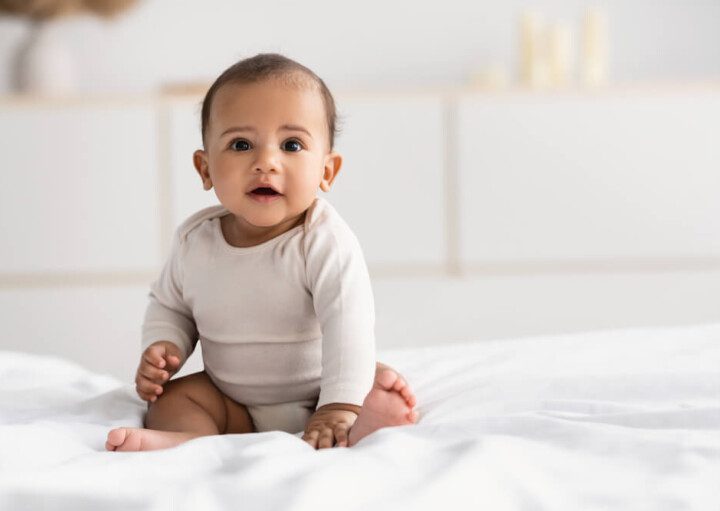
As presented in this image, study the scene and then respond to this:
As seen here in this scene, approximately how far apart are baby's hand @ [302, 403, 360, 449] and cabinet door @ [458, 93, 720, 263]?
2068mm

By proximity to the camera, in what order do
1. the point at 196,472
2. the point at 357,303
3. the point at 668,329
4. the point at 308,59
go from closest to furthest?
the point at 196,472 < the point at 357,303 < the point at 668,329 < the point at 308,59

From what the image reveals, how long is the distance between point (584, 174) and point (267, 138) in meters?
2.11

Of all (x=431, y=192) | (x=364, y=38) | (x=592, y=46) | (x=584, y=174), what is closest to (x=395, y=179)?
(x=431, y=192)

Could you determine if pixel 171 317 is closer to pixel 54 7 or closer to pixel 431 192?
pixel 431 192

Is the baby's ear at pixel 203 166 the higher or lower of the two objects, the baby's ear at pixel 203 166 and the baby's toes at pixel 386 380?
the higher

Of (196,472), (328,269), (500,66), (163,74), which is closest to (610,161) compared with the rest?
(500,66)

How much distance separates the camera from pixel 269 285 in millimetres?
1229

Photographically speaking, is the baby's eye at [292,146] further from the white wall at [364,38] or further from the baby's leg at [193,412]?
the white wall at [364,38]

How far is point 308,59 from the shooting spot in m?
3.60

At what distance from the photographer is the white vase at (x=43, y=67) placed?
343 cm

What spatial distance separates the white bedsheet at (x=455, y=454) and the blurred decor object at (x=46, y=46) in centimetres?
232

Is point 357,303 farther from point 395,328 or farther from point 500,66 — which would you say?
point 500,66

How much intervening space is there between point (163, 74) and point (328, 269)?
8.44ft

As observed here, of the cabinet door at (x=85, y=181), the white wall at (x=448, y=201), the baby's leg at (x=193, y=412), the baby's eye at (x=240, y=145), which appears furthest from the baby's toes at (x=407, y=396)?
the cabinet door at (x=85, y=181)
